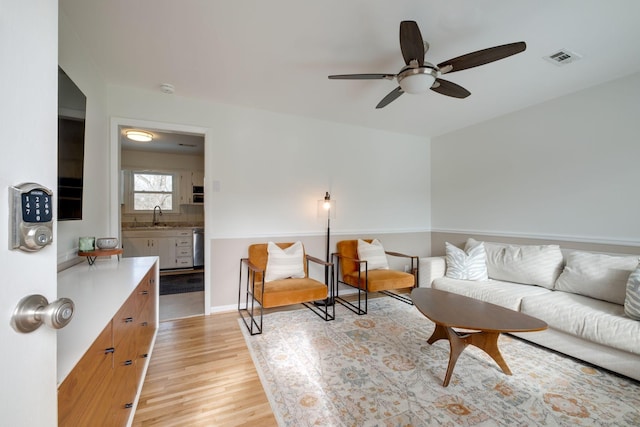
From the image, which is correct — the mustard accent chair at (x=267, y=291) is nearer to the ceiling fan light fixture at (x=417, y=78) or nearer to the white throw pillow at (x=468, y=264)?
the white throw pillow at (x=468, y=264)

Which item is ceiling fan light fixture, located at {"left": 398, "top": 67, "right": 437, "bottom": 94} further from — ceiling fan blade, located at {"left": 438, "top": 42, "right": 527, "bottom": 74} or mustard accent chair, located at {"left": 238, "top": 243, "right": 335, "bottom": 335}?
mustard accent chair, located at {"left": 238, "top": 243, "right": 335, "bottom": 335}

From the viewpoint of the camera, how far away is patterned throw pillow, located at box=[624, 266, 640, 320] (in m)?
2.00

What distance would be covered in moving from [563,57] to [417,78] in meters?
1.48

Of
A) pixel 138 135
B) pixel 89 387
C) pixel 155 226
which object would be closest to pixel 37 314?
pixel 89 387

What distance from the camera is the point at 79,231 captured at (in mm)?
2104

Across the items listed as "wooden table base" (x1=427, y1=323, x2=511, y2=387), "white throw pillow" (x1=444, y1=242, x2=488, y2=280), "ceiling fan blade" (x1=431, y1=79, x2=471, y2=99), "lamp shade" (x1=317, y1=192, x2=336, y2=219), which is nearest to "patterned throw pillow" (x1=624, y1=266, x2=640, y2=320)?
"wooden table base" (x1=427, y1=323, x2=511, y2=387)

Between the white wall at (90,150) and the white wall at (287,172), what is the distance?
0.36 m

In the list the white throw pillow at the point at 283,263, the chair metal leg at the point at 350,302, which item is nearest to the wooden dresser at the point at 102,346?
the white throw pillow at the point at 283,263

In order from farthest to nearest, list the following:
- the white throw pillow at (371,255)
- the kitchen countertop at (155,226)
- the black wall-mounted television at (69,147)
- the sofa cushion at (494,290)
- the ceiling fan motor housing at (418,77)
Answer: the kitchen countertop at (155,226) → the white throw pillow at (371,255) → the sofa cushion at (494,290) → the ceiling fan motor housing at (418,77) → the black wall-mounted television at (69,147)

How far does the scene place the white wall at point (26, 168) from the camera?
432mm

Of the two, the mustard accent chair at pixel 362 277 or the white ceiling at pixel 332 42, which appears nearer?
the white ceiling at pixel 332 42

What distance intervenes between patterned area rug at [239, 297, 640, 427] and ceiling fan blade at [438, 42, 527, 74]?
226 centimetres

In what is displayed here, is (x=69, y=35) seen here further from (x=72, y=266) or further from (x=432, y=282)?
(x=432, y=282)

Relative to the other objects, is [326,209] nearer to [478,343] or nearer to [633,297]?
[478,343]
